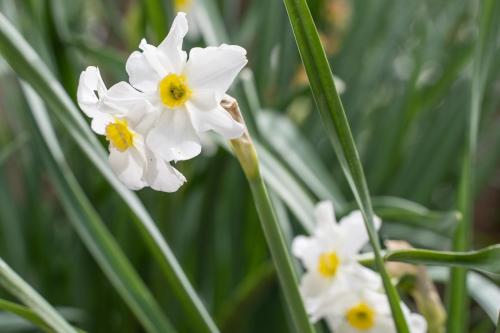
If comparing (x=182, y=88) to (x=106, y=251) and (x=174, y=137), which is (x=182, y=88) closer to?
(x=174, y=137)

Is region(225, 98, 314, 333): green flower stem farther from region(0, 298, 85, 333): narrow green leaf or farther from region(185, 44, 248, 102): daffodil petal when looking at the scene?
region(0, 298, 85, 333): narrow green leaf

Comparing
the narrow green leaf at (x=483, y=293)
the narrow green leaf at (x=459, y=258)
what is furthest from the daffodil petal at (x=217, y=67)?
the narrow green leaf at (x=483, y=293)

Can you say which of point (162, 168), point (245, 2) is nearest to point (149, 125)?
point (162, 168)

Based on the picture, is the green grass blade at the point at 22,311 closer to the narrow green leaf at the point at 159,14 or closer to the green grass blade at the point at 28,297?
the green grass blade at the point at 28,297

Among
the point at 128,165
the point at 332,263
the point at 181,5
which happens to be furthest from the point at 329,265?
the point at 181,5

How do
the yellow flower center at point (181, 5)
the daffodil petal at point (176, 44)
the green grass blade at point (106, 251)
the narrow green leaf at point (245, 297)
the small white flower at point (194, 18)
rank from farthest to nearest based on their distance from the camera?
the yellow flower center at point (181, 5), the small white flower at point (194, 18), the narrow green leaf at point (245, 297), the green grass blade at point (106, 251), the daffodil petal at point (176, 44)

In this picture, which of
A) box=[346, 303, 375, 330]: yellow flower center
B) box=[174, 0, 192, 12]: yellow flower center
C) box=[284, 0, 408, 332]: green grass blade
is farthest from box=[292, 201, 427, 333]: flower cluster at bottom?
box=[174, 0, 192, 12]: yellow flower center

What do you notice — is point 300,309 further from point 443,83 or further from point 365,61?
point 365,61
